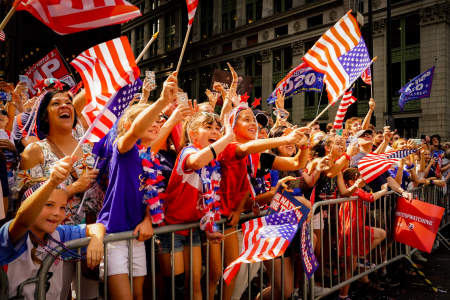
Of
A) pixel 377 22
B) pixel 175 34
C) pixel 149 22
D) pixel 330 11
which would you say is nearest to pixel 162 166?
pixel 377 22

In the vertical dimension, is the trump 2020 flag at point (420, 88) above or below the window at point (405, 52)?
below

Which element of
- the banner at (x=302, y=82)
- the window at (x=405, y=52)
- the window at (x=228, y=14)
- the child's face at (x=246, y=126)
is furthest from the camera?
the window at (x=228, y=14)

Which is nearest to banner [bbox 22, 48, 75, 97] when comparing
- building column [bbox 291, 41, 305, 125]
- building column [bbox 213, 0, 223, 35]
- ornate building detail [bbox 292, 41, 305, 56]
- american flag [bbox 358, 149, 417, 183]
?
american flag [bbox 358, 149, 417, 183]

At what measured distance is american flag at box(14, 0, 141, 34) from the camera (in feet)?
10.1

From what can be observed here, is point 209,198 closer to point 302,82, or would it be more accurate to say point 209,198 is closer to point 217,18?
point 302,82

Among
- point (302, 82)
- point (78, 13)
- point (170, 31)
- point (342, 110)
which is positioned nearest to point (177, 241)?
point (78, 13)

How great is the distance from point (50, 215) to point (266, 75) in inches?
1204

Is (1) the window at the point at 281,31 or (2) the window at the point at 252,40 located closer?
(1) the window at the point at 281,31

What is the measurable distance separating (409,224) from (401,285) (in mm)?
874

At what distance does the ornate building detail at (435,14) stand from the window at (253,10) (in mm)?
15121

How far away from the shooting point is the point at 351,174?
498cm

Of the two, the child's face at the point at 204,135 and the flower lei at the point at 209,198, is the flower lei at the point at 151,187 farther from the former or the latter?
the child's face at the point at 204,135

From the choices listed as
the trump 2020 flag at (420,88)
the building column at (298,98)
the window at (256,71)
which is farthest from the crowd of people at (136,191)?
the window at (256,71)

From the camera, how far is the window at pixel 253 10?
32.8m
